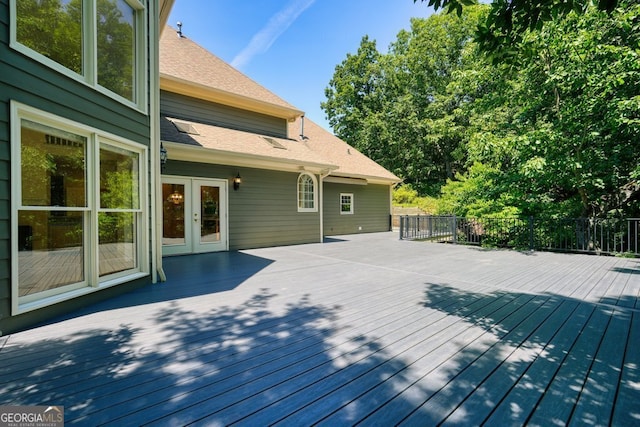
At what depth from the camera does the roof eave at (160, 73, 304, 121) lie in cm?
786

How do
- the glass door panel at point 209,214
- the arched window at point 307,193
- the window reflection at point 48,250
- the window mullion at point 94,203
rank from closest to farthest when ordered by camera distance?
1. the window reflection at point 48,250
2. the window mullion at point 94,203
3. the glass door panel at point 209,214
4. the arched window at point 307,193

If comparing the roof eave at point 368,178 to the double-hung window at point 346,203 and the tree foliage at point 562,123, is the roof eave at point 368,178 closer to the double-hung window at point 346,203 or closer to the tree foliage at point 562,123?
the double-hung window at point 346,203

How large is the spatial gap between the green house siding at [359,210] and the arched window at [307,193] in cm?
203

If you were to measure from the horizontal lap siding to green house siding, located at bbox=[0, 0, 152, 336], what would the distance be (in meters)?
4.67

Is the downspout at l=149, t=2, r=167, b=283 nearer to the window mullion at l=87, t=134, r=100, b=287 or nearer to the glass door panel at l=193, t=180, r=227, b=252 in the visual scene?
the window mullion at l=87, t=134, r=100, b=287

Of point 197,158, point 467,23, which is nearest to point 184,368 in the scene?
point 197,158

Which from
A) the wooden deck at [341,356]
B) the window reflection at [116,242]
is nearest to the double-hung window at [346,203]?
the wooden deck at [341,356]

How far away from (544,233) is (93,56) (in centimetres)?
1072

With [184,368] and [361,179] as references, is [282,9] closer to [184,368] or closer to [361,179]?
[361,179]

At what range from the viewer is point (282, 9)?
14.5 meters

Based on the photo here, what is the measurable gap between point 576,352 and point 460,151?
1973 centimetres

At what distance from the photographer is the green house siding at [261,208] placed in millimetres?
7789

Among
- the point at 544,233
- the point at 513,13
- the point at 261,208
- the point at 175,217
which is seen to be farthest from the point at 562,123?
the point at 175,217

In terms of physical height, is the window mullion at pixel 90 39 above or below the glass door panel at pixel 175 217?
above
